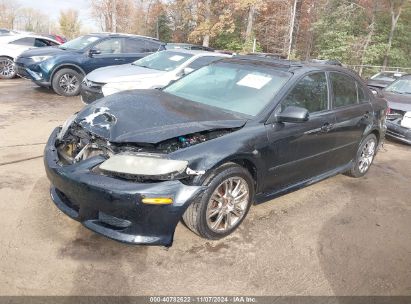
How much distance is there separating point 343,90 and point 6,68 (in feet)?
35.4

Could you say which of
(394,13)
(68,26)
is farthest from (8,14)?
(394,13)

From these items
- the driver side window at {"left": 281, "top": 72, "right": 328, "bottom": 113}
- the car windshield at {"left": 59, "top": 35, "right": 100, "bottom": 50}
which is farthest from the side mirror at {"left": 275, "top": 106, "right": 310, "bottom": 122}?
the car windshield at {"left": 59, "top": 35, "right": 100, "bottom": 50}

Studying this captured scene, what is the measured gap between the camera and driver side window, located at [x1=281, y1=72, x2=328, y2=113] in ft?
13.4

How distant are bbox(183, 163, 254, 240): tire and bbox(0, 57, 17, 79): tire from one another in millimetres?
10871

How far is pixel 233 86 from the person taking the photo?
4.29 meters

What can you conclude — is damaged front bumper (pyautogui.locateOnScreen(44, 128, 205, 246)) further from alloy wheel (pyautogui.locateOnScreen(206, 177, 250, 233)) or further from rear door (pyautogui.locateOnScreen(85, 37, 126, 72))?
rear door (pyautogui.locateOnScreen(85, 37, 126, 72))

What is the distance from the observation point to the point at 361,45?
27.5 m

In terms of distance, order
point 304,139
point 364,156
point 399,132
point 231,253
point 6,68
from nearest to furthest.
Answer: point 231,253, point 304,139, point 364,156, point 399,132, point 6,68

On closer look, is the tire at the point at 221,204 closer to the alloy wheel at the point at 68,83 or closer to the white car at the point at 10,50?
the alloy wheel at the point at 68,83

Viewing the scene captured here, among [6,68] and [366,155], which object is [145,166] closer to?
[366,155]

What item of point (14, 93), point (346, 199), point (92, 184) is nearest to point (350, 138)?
point (346, 199)

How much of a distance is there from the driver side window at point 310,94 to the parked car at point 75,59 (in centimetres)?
695

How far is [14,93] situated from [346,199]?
8.38m

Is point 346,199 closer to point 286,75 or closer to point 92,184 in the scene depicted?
point 286,75
